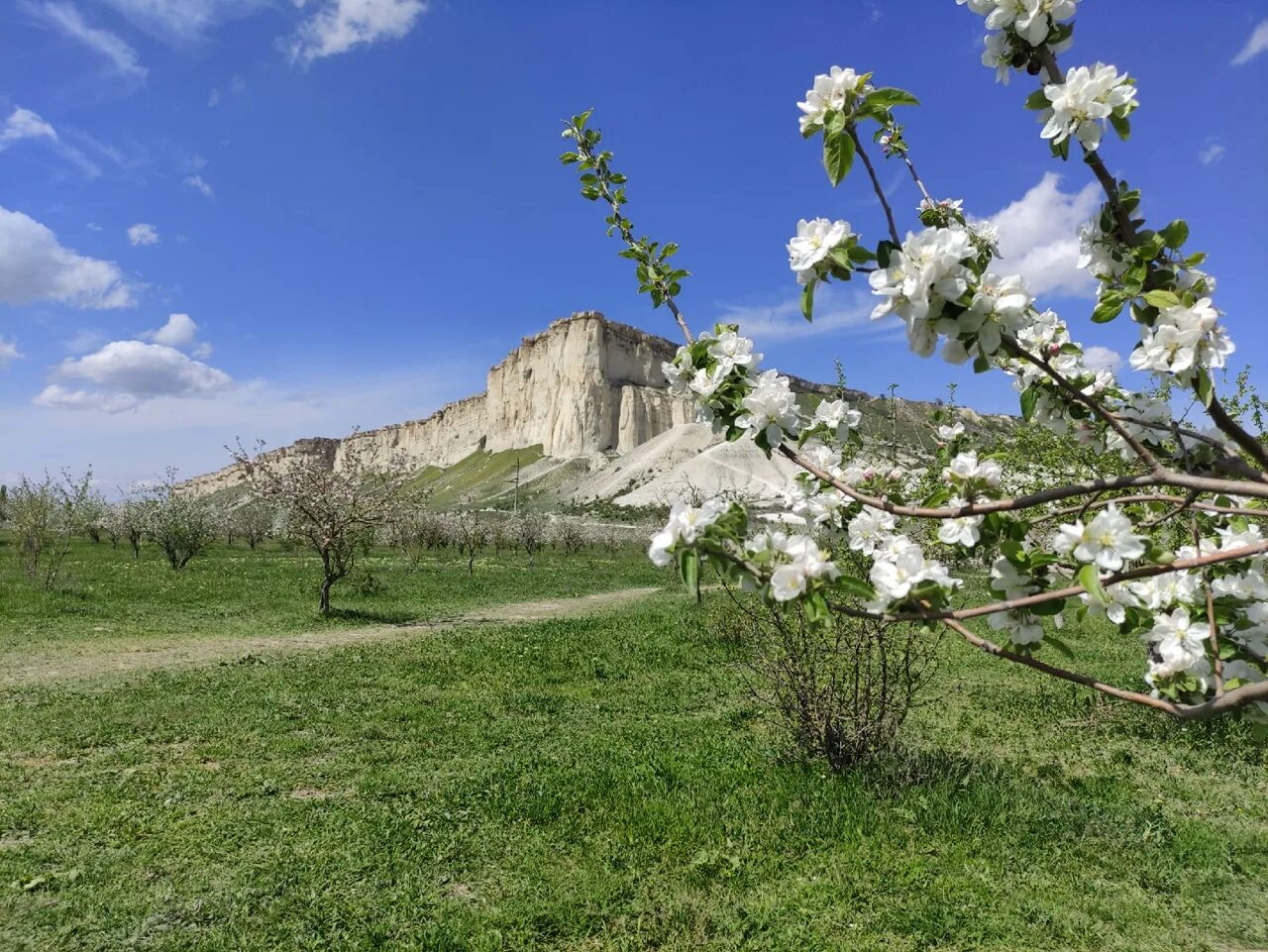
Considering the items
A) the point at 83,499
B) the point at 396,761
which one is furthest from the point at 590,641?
the point at 83,499

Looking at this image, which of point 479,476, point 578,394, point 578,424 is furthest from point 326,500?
point 479,476

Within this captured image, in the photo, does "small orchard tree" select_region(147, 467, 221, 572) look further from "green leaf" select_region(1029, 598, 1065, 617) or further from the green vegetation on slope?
the green vegetation on slope

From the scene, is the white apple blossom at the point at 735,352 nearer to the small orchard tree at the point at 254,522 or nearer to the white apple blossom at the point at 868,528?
the white apple blossom at the point at 868,528

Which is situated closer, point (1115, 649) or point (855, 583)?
point (855, 583)

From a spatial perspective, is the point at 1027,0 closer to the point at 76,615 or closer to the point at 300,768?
the point at 300,768

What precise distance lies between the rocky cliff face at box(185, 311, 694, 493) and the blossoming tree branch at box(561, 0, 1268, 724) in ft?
363

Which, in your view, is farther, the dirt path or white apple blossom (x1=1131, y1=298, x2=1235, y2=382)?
the dirt path

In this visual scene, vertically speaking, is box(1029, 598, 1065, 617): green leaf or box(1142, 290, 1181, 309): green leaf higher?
box(1142, 290, 1181, 309): green leaf

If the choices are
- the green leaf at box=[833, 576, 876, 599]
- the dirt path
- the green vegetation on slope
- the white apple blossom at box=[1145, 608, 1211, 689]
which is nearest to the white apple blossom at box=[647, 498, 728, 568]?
the green leaf at box=[833, 576, 876, 599]

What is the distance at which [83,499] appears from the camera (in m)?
26.7

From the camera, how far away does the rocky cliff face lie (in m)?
120

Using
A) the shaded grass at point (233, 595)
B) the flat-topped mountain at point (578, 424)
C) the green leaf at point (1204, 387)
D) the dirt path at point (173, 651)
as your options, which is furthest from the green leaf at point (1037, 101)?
the flat-topped mountain at point (578, 424)

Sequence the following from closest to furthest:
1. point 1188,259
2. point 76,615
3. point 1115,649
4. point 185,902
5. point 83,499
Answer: point 1188,259 → point 185,902 → point 1115,649 → point 76,615 → point 83,499

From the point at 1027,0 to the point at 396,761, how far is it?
713cm
